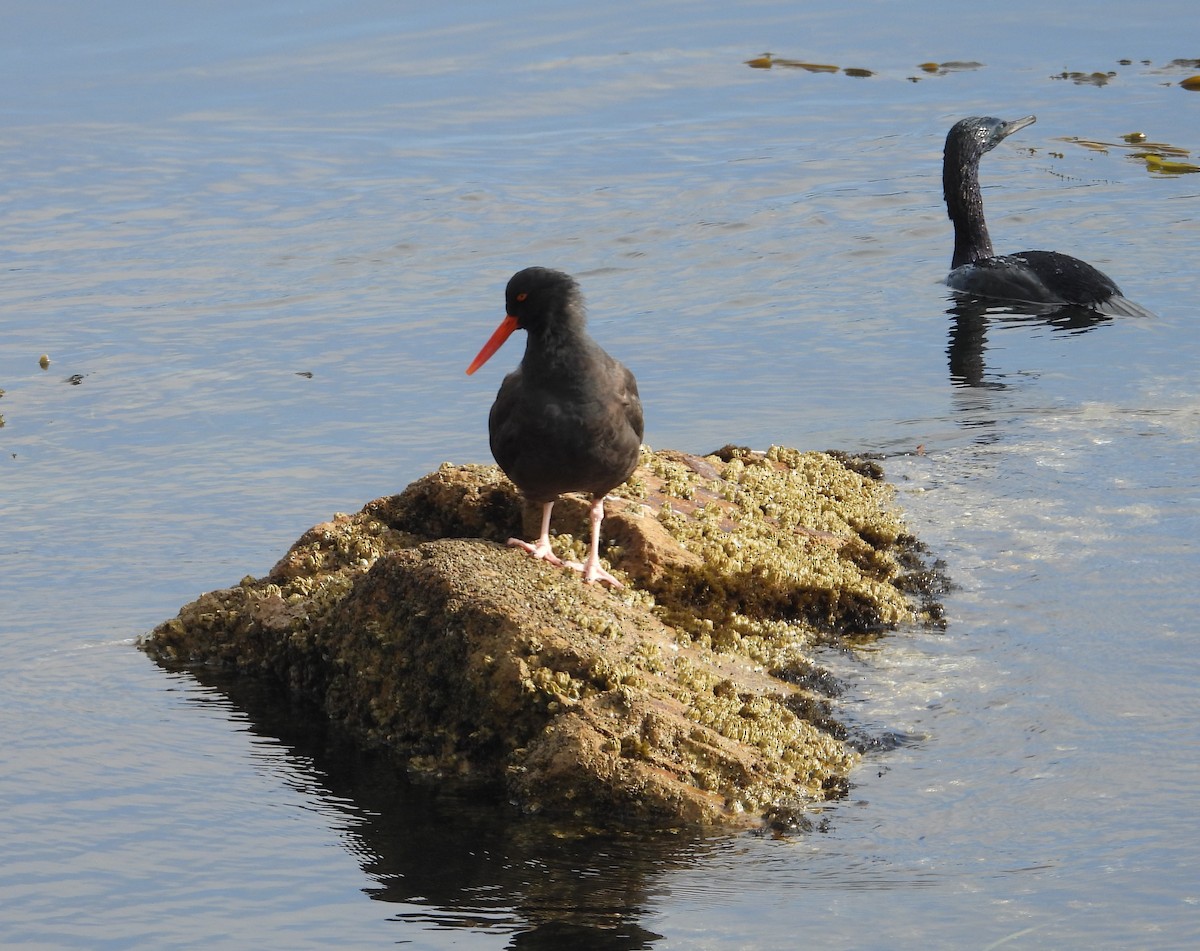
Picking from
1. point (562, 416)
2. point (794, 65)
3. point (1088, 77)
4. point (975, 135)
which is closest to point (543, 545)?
point (562, 416)

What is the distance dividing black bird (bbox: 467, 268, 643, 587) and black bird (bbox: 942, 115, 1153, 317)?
7474 millimetres

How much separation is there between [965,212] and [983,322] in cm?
177

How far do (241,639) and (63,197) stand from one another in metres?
12.5

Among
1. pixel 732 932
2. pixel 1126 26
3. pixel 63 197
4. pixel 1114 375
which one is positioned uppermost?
pixel 1126 26

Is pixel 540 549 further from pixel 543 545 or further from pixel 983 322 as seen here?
pixel 983 322

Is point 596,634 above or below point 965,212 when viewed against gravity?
below

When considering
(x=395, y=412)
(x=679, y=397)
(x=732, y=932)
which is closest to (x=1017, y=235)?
(x=679, y=397)

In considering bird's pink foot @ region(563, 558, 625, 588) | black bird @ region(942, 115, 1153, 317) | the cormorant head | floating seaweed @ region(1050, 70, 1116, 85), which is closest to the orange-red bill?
bird's pink foot @ region(563, 558, 625, 588)

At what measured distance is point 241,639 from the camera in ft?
23.4

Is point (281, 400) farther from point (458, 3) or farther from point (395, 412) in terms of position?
point (458, 3)

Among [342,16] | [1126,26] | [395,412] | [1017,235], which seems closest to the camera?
[395,412]

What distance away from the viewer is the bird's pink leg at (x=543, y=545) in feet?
22.1

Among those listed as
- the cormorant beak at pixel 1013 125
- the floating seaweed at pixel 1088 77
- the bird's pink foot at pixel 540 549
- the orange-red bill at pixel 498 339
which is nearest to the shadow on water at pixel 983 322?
the cormorant beak at pixel 1013 125

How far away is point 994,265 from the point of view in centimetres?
1421
